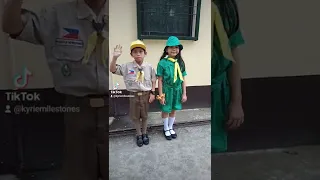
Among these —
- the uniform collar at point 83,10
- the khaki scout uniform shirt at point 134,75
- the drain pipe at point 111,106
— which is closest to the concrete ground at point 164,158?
the drain pipe at point 111,106

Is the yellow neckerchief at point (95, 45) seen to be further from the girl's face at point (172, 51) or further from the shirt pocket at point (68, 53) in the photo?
the girl's face at point (172, 51)

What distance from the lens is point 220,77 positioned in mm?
1908

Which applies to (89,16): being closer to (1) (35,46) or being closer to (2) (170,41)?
(1) (35,46)

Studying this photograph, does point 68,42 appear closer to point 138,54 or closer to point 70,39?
point 70,39

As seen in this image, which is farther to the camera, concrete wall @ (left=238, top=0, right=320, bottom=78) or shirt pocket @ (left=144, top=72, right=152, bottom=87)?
concrete wall @ (left=238, top=0, right=320, bottom=78)

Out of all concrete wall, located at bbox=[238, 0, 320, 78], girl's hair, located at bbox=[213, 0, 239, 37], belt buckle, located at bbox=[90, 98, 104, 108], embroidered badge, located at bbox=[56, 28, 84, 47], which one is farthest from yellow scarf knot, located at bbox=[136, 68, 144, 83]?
concrete wall, located at bbox=[238, 0, 320, 78]

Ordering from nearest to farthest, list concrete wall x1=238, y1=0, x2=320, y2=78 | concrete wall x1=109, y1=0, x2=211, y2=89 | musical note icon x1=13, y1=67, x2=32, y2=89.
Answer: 1. concrete wall x1=109, y1=0, x2=211, y2=89
2. musical note icon x1=13, y1=67, x2=32, y2=89
3. concrete wall x1=238, y1=0, x2=320, y2=78

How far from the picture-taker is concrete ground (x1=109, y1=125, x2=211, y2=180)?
1.79m

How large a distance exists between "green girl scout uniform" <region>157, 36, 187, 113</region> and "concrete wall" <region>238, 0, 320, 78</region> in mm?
504

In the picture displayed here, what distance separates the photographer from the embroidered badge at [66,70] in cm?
179

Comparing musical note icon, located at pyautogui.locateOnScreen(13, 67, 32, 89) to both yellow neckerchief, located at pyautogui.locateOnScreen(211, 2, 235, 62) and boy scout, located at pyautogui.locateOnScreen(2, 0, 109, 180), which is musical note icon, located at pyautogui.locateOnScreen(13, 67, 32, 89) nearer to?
boy scout, located at pyautogui.locateOnScreen(2, 0, 109, 180)

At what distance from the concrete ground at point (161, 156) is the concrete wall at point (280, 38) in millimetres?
558

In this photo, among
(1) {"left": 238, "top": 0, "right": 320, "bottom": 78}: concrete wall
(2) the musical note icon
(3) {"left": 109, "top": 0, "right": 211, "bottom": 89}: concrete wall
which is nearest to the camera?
(3) {"left": 109, "top": 0, "right": 211, "bottom": 89}: concrete wall

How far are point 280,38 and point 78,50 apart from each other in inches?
51.4
